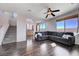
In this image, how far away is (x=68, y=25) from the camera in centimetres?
280

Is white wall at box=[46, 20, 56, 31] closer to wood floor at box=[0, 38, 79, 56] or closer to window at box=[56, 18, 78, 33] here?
window at box=[56, 18, 78, 33]

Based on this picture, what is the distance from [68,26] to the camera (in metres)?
2.82

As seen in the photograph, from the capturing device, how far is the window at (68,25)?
266 cm

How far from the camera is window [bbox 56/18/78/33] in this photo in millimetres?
2660

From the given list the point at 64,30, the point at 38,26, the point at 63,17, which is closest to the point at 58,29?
the point at 64,30

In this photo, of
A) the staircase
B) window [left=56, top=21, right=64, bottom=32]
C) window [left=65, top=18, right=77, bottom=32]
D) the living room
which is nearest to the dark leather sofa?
the living room

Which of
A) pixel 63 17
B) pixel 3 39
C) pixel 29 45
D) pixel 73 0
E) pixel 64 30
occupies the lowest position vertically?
pixel 29 45

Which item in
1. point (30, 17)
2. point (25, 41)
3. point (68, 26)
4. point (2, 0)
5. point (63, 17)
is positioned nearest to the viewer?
point (2, 0)

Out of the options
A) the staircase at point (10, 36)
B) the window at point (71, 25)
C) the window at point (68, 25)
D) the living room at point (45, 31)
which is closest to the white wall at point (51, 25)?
the living room at point (45, 31)

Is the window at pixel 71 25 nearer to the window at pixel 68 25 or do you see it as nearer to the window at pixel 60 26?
the window at pixel 68 25

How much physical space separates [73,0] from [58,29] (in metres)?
1.55

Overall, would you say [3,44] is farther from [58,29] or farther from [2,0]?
[58,29]

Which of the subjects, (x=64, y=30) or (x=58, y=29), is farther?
(x=58, y=29)

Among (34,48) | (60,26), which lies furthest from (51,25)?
(34,48)
